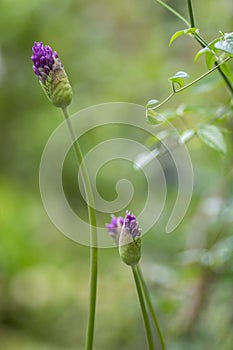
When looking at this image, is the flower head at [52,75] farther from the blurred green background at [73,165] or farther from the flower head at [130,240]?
the blurred green background at [73,165]

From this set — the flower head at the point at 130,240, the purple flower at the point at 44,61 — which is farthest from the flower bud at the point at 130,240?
the purple flower at the point at 44,61

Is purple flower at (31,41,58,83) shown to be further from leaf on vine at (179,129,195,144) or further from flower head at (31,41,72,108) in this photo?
leaf on vine at (179,129,195,144)

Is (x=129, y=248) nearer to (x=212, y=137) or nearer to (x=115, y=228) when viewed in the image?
(x=115, y=228)

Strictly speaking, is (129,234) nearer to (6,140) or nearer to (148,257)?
(148,257)

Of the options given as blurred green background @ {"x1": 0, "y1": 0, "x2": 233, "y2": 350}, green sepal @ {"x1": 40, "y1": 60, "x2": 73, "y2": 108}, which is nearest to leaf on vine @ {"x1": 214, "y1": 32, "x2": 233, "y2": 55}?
green sepal @ {"x1": 40, "y1": 60, "x2": 73, "y2": 108}

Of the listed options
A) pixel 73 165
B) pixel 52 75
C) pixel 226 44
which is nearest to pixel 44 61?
pixel 52 75
